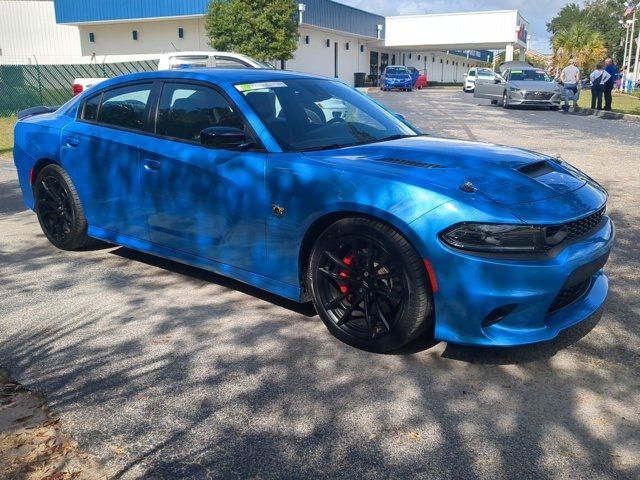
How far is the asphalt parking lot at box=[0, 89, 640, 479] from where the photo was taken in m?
2.59

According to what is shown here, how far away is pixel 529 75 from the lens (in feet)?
76.3

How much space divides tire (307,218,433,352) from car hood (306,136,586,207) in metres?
0.36

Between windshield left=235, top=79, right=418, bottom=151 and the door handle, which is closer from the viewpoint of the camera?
windshield left=235, top=79, right=418, bottom=151

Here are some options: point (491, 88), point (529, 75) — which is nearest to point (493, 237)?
point (529, 75)

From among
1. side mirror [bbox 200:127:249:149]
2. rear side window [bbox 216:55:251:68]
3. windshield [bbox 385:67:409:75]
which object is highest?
windshield [bbox 385:67:409:75]

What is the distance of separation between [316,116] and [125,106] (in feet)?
5.29

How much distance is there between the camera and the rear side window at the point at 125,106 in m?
4.70

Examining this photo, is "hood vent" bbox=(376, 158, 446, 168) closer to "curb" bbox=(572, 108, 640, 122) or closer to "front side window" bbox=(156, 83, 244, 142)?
"front side window" bbox=(156, 83, 244, 142)

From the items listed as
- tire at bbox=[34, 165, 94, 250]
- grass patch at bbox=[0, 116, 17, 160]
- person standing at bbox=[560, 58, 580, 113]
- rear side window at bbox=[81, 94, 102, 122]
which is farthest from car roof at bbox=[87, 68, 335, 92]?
person standing at bbox=[560, 58, 580, 113]

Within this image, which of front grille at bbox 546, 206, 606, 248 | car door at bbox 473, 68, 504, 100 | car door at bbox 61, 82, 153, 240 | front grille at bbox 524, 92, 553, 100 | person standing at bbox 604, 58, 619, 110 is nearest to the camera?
front grille at bbox 546, 206, 606, 248

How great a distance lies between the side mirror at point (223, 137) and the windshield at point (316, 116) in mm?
217

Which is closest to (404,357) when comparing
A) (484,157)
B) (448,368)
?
(448,368)

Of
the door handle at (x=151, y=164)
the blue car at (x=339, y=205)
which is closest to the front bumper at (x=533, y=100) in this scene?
the blue car at (x=339, y=205)

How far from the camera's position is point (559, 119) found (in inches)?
731
